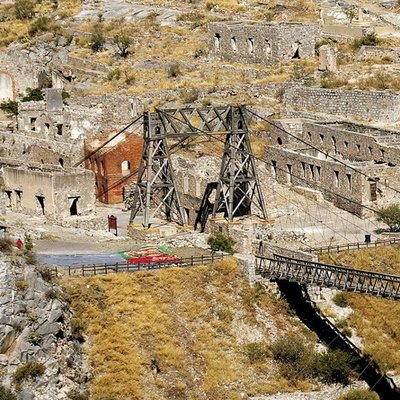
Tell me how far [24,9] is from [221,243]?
4486cm

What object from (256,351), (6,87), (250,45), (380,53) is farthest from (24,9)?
(256,351)

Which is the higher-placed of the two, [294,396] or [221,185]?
[221,185]

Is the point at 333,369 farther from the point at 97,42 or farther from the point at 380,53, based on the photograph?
the point at 97,42

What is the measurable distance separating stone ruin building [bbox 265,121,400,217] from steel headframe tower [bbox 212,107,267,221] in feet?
13.6

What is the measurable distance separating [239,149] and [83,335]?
1419 centimetres

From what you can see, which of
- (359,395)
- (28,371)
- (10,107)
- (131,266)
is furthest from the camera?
(10,107)

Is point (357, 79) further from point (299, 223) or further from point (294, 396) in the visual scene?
point (294, 396)

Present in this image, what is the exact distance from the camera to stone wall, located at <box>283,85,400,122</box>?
84.4 metres

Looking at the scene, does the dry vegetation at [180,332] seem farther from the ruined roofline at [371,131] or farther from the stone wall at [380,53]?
the stone wall at [380,53]

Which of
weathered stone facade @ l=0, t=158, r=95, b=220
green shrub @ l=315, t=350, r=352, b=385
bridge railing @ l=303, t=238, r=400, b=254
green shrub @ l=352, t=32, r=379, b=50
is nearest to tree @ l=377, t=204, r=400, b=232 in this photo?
bridge railing @ l=303, t=238, r=400, b=254

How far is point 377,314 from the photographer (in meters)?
68.5

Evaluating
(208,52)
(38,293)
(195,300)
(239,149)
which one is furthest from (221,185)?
(208,52)

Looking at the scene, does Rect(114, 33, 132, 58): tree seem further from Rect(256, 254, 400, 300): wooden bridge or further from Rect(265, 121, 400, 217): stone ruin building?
Rect(256, 254, 400, 300): wooden bridge

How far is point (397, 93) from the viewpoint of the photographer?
84625mm
